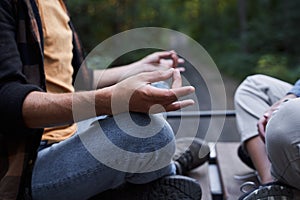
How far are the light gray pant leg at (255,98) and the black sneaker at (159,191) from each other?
293 millimetres

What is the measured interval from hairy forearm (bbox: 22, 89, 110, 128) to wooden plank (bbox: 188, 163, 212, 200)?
0.50 m

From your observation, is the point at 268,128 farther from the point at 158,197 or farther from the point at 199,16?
the point at 199,16

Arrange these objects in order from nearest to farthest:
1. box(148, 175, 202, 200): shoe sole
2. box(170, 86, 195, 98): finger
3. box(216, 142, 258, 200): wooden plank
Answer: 1. box(170, 86, 195, 98): finger
2. box(148, 175, 202, 200): shoe sole
3. box(216, 142, 258, 200): wooden plank

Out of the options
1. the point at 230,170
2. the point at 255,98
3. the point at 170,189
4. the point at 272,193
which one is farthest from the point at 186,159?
the point at 272,193

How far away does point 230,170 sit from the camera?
1474 millimetres

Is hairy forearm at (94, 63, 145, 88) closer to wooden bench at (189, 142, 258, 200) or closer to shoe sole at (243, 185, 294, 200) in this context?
wooden bench at (189, 142, 258, 200)

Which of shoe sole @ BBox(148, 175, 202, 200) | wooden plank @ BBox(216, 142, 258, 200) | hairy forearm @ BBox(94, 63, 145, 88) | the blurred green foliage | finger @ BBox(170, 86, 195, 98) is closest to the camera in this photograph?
finger @ BBox(170, 86, 195, 98)

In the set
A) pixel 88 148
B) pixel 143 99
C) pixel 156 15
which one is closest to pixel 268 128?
pixel 143 99

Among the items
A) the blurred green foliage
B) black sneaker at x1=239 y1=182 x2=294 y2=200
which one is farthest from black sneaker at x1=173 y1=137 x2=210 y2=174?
the blurred green foliage

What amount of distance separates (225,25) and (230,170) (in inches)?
307

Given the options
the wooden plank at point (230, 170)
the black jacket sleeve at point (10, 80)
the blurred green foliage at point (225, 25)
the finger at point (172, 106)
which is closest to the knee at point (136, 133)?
the finger at point (172, 106)

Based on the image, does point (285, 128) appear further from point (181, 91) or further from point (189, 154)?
point (189, 154)

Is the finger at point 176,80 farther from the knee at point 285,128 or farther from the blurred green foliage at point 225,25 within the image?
the blurred green foliage at point 225,25

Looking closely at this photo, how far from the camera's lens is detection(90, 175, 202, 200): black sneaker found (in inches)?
41.7
